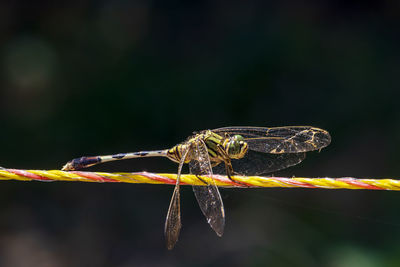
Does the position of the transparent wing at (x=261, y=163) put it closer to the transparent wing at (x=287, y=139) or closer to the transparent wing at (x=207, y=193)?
the transparent wing at (x=287, y=139)

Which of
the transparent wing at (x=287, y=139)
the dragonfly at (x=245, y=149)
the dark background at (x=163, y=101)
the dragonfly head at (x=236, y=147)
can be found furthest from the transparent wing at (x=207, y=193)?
the dark background at (x=163, y=101)

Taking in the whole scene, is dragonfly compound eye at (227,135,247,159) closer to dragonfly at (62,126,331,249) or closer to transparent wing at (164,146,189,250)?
dragonfly at (62,126,331,249)

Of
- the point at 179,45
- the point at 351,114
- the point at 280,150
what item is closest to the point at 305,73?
the point at 351,114

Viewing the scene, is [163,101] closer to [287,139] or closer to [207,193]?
[287,139]

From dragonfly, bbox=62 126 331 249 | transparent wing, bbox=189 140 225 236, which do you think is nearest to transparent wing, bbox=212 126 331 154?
dragonfly, bbox=62 126 331 249

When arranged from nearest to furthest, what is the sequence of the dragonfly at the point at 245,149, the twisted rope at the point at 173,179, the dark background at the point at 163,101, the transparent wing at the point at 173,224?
the twisted rope at the point at 173,179 → the transparent wing at the point at 173,224 → the dragonfly at the point at 245,149 → the dark background at the point at 163,101

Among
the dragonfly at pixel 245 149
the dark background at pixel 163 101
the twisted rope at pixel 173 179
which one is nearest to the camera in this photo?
the twisted rope at pixel 173 179

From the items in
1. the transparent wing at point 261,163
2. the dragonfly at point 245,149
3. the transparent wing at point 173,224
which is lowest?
the transparent wing at point 173,224
